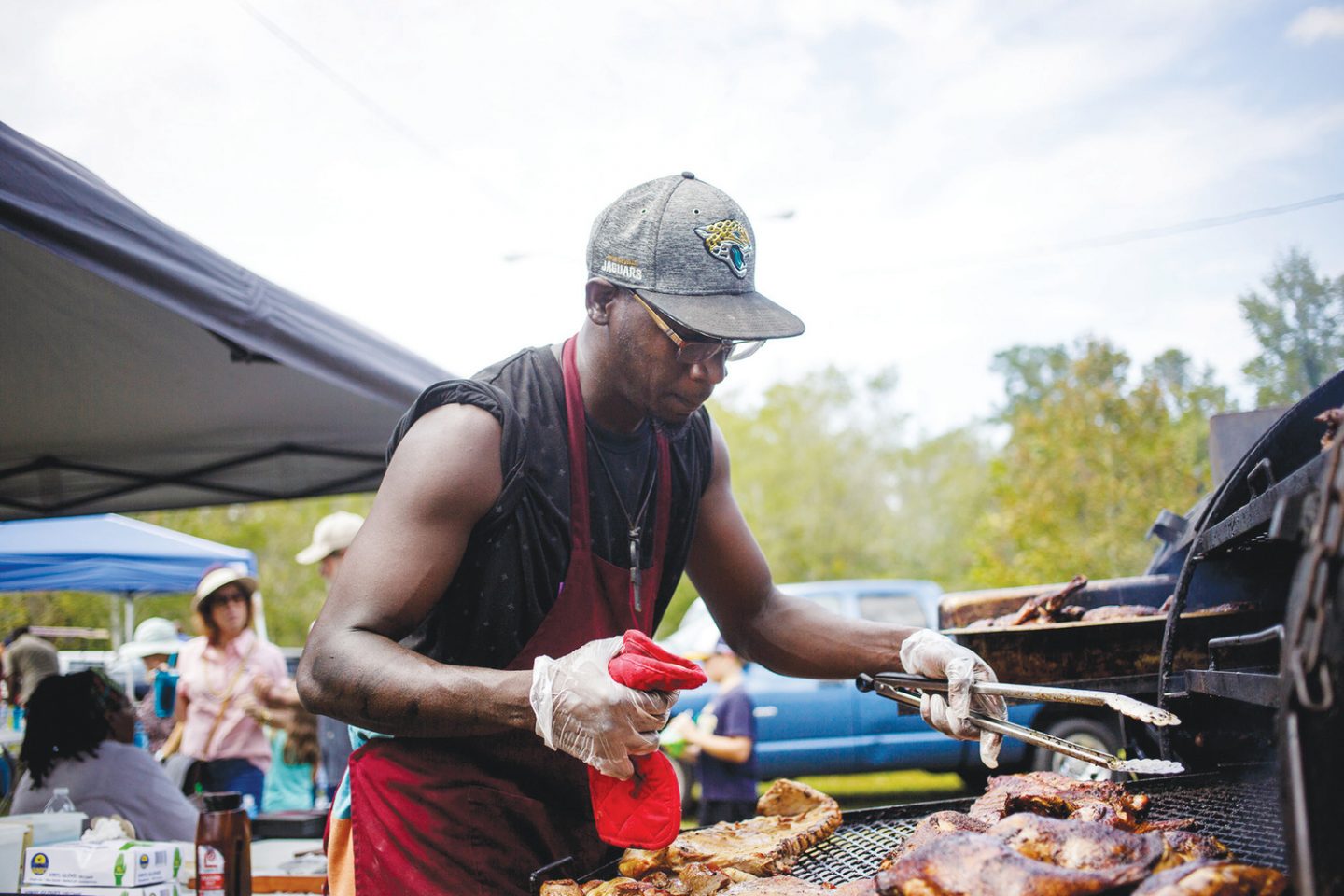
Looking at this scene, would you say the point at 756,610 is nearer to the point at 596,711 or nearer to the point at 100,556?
the point at 596,711

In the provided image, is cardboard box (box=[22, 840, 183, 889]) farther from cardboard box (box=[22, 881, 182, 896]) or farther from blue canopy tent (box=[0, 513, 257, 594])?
blue canopy tent (box=[0, 513, 257, 594])

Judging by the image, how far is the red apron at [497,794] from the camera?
207 cm

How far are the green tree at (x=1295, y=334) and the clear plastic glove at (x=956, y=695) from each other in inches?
233

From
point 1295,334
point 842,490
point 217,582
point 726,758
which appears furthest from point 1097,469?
point 842,490

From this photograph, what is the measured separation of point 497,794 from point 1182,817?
1538mm

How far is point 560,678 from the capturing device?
5.96ft

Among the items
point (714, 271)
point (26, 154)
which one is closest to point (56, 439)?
point (26, 154)

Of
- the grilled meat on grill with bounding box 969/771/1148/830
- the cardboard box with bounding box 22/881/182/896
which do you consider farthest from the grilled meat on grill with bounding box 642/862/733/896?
the cardboard box with bounding box 22/881/182/896

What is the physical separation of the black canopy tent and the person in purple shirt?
2.88 metres

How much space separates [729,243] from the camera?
2.31m

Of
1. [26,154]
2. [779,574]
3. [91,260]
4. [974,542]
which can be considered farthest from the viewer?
[779,574]

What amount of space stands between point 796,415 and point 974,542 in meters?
18.7

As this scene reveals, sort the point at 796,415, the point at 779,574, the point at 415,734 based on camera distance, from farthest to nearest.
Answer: the point at 796,415 → the point at 779,574 → the point at 415,734

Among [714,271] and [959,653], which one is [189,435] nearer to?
[714,271]
